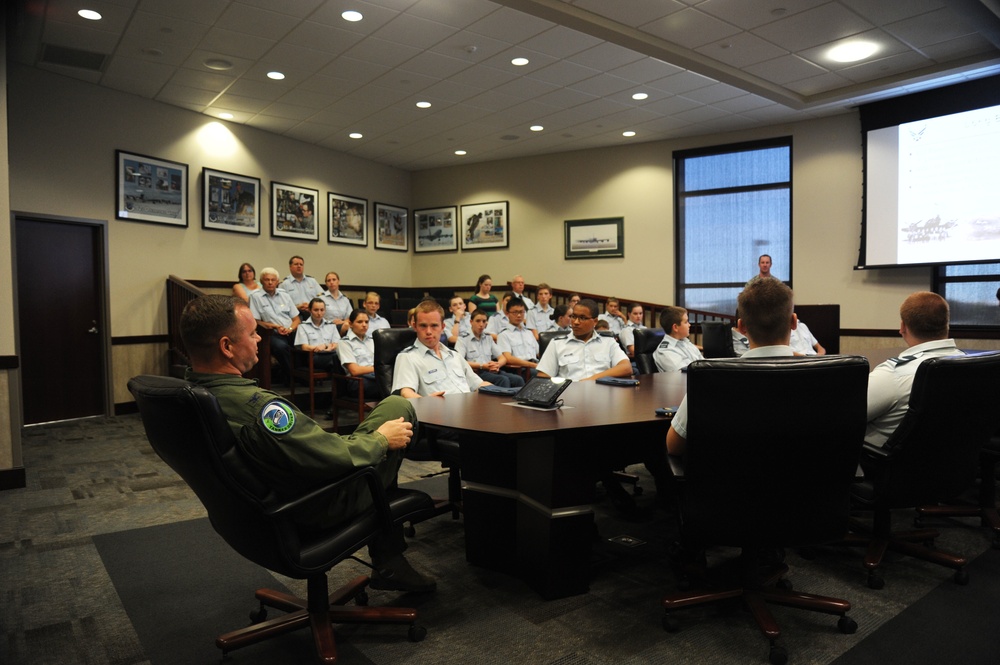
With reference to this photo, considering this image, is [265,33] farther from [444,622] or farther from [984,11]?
[984,11]

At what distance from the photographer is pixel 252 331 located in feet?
6.19

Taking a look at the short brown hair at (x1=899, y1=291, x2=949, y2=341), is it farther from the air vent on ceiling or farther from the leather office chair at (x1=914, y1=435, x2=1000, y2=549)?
the air vent on ceiling

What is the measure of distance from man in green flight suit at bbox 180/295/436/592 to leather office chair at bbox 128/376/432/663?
4 cm

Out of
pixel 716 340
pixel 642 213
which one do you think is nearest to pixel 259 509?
pixel 716 340

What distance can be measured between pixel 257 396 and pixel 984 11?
6188 millimetres

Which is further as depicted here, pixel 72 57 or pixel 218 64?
pixel 218 64

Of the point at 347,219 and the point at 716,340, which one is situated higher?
the point at 347,219

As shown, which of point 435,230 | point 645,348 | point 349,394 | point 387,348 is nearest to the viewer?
point 387,348

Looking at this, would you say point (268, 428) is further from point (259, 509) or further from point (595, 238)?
point (595, 238)

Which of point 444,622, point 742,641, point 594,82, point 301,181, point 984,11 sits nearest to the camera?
point 742,641

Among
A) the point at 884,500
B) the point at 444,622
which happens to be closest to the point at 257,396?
the point at 444,622

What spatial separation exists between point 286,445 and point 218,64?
18.7 ft

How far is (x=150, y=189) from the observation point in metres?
7.06

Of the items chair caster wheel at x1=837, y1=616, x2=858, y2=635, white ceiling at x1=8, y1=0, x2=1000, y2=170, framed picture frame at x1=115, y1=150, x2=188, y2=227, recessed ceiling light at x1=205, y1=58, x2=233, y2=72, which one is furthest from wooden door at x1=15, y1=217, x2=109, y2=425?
chair caster wheel at x1=837, y1=616, x2=858, y2=635
